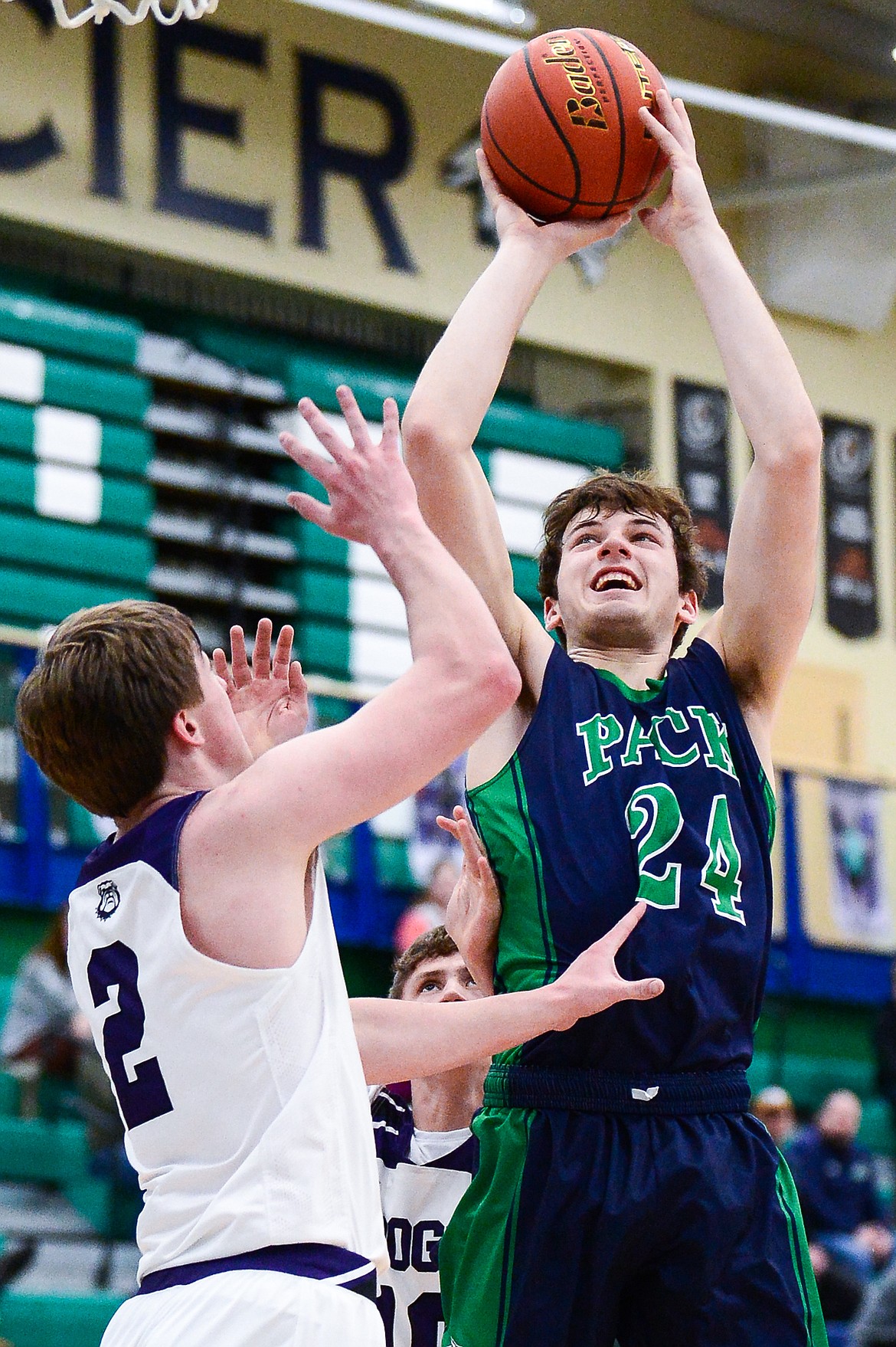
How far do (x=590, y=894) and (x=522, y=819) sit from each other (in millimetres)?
195

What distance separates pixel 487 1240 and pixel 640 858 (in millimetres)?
693

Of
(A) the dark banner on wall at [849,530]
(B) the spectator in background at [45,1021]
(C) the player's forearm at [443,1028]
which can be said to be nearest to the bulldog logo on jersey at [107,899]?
(C) the player's forearm at [443,1028]

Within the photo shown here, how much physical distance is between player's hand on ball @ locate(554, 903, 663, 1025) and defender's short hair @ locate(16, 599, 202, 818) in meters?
0.72

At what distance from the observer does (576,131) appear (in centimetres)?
352

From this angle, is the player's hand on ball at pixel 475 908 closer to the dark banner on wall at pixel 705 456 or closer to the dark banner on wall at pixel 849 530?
→ the dark banner on wall at pixel 705 456

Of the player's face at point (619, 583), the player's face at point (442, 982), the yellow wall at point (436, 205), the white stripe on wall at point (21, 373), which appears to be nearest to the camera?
the player's face at point (619, 583)

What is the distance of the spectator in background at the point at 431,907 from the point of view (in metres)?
10.0

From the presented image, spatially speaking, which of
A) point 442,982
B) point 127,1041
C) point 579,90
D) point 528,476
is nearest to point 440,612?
point 127,1041

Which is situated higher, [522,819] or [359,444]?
[359,444]

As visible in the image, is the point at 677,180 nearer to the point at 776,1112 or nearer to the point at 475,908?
the point at 475,908

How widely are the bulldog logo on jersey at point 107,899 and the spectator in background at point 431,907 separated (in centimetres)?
717

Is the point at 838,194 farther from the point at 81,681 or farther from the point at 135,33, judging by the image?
the point at 81,681

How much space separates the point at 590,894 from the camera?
3.18 m

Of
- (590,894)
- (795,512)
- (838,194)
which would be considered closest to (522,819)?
(590,894)
